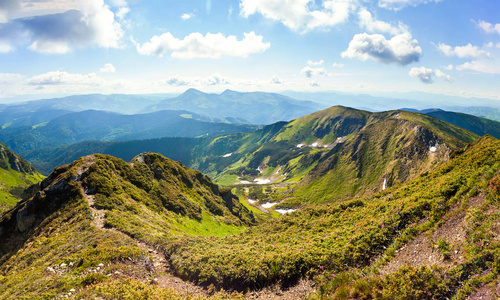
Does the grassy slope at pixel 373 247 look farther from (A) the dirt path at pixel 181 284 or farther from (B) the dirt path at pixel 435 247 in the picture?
(A) the dirt path at pixel 181 284

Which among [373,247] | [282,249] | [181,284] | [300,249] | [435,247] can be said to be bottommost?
[181,284]

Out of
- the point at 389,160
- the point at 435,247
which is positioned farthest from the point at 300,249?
the point at 389,160

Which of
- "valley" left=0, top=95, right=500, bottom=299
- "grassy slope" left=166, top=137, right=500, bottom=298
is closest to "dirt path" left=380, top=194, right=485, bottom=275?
"valley" left=0, top=95, right=500, bottom=299

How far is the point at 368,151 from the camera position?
7515 inches

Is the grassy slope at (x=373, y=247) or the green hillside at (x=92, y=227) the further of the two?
the green hillside at (x=92, y=227)

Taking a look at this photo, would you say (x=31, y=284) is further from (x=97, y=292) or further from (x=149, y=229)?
(x=149, y=229)

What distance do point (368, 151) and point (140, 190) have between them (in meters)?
193

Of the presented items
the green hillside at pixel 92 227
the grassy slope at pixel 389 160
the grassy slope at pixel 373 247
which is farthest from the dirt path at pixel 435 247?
the grassy slope at pixel 389 160

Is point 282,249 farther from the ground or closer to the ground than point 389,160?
farther from the ground

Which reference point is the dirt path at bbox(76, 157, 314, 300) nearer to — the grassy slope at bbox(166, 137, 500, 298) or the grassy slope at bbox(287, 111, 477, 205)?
the grassy slope at bbox(166, 137, 500, 298)

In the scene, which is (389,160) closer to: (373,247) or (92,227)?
(373,247)

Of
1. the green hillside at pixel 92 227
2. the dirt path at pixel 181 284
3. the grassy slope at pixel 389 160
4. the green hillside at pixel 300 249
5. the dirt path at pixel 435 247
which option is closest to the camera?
the green hillside at pixel 300 249

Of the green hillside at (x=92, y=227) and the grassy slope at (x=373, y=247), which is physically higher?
the grassy slope at (x=373, y=247)

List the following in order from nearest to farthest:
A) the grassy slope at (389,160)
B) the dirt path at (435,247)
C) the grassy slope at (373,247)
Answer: the grassy slope at (373,247)
the dirt path at (435,247)
the grassy slope at (389,160)
